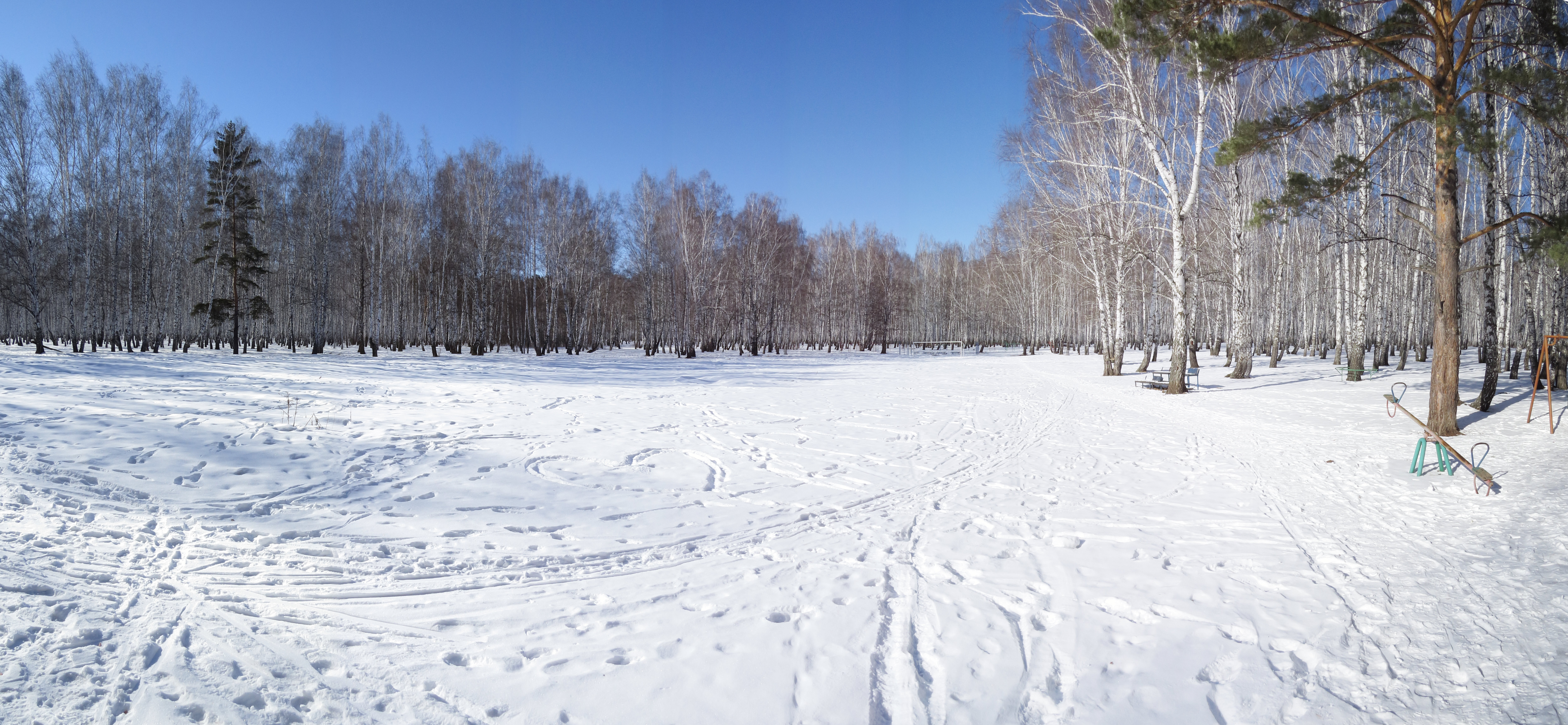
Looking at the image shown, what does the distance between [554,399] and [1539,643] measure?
12049mm

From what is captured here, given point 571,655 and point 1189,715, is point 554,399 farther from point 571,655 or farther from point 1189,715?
point 1189,715

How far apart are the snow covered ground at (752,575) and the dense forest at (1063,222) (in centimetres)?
459

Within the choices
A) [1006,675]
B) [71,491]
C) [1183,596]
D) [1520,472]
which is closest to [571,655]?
[1006,675]

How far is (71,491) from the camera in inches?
197

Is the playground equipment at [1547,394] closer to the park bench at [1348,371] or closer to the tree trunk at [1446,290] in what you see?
the tree trunk at [1446,290]

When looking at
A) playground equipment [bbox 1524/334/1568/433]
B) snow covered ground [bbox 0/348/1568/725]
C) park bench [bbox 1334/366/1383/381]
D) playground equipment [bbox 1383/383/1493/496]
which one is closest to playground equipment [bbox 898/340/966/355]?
park bench [bbox 1334/366/1383/381]

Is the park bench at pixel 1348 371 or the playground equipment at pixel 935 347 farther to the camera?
the playground equipment at pixel 935 347

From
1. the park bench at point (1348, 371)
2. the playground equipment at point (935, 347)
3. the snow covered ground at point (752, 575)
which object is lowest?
the snow covered ground at point (752, 575)

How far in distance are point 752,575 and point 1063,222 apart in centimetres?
Result: 1987

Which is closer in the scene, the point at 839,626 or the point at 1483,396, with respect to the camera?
the point at 839,626

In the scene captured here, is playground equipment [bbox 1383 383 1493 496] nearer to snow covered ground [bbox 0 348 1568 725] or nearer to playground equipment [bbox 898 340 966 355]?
snow covered ground [bbox 0 348 1568 725]

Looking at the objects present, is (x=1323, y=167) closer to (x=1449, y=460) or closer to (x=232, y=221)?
(x=1449, y=460)

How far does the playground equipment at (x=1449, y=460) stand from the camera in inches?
229

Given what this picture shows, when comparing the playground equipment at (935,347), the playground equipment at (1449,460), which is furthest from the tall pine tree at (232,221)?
the playground equipment at (935,347)
